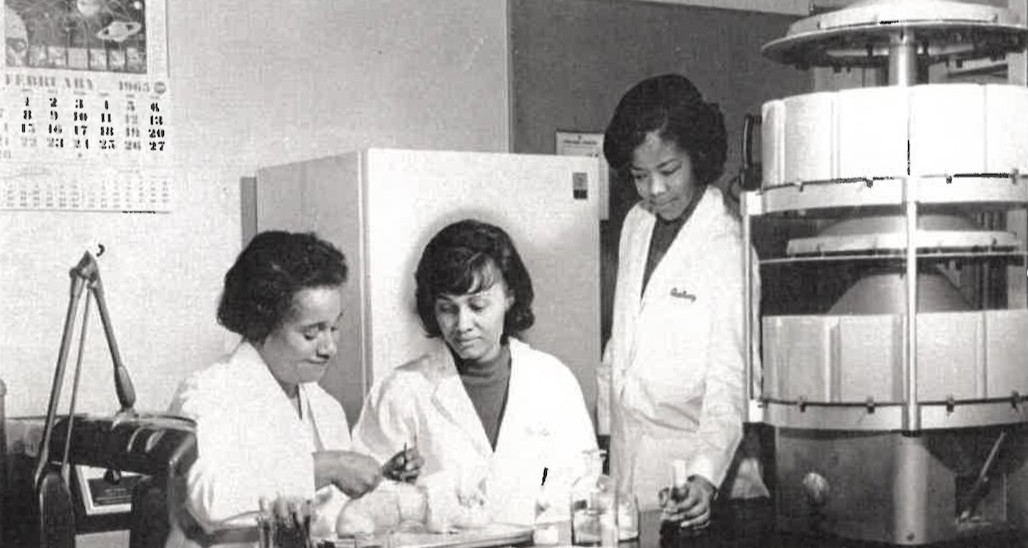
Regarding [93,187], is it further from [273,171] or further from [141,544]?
[141,544]

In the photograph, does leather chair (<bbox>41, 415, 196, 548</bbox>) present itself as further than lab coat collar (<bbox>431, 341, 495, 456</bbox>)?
No

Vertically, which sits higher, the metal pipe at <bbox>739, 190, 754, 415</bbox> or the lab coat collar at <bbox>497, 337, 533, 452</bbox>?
the metal pipe at <bbox>739, 190, 754, 415</bbox>

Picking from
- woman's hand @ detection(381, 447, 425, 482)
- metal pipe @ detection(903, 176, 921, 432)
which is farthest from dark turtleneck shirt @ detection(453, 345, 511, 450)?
metal pipe @ detection(903, 176, 921, 432)

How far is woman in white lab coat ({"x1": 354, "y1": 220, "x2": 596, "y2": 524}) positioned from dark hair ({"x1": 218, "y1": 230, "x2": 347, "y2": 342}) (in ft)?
0.69

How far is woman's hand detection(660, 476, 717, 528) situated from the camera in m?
2.04

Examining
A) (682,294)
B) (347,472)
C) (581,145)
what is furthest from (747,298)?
(347,472)

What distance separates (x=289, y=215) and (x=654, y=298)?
66 centimetres

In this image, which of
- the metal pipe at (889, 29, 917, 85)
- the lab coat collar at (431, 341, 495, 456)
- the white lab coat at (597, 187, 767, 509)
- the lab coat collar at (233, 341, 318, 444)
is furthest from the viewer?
the white lab coat at (597, 187, 767, 509)

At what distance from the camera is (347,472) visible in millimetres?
1933

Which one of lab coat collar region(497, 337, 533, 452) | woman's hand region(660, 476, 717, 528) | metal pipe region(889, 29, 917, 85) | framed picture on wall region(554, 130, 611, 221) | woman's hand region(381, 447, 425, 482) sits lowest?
woman's hand region(660, 476, 717, 528)

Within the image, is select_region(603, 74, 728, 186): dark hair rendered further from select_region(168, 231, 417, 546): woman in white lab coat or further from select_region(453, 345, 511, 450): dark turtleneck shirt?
select_region(168, 231, 417, 546): woman in white lab coat

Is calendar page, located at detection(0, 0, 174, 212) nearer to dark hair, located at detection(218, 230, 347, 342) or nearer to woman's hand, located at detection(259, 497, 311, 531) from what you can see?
dark hair, located at detection(218, 230, 347, 342)

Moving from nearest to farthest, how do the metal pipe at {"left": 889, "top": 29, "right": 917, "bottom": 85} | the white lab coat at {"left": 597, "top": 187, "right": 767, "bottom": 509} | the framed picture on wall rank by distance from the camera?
1. the metal pipe at {"left": 889, "top": 29, "right": 917, "bottom": 85}
2. the white lab coat at {"left": 597, "top": 187, "right": 767, "bottom": 509}
3. the framed picture on wall

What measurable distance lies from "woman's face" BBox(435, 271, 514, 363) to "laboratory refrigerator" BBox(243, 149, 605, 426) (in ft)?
0.15
